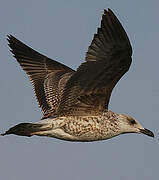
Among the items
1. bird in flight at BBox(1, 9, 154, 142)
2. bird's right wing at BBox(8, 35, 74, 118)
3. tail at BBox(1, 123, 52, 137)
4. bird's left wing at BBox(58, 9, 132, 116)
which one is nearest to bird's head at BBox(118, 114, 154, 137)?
bird in flight at BBox(1, 9, 154, 142)

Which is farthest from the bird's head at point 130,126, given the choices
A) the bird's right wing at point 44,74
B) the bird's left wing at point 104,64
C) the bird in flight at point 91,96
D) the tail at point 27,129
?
the tail at point 27,129

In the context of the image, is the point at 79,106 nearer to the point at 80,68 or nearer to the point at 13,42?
the point at 80,68

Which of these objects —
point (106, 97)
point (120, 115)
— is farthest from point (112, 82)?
point (120, 115)

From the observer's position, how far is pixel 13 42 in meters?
13.7

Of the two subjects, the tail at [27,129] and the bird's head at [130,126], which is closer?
the tail at [27,129]

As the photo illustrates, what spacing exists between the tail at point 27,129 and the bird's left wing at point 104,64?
748 millimetres

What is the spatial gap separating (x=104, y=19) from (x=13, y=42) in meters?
4.15

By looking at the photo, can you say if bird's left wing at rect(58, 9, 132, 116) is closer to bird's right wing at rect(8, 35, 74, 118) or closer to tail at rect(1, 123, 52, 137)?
tail at rect(1, 123, 52, 137)

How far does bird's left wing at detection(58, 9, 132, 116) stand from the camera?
395 inches

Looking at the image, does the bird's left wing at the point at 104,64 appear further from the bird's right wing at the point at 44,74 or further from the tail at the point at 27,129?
the bird's right wing at the point at 44,74

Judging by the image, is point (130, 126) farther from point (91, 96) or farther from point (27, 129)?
point (27, 129)

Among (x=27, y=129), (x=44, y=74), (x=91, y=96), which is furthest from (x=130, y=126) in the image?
(x=44, y=74)

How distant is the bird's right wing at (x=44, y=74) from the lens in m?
12.1

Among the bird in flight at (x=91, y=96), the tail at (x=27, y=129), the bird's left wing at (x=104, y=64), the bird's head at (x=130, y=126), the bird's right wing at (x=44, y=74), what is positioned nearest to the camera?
the bird's left wing at (x=104, y=64)
